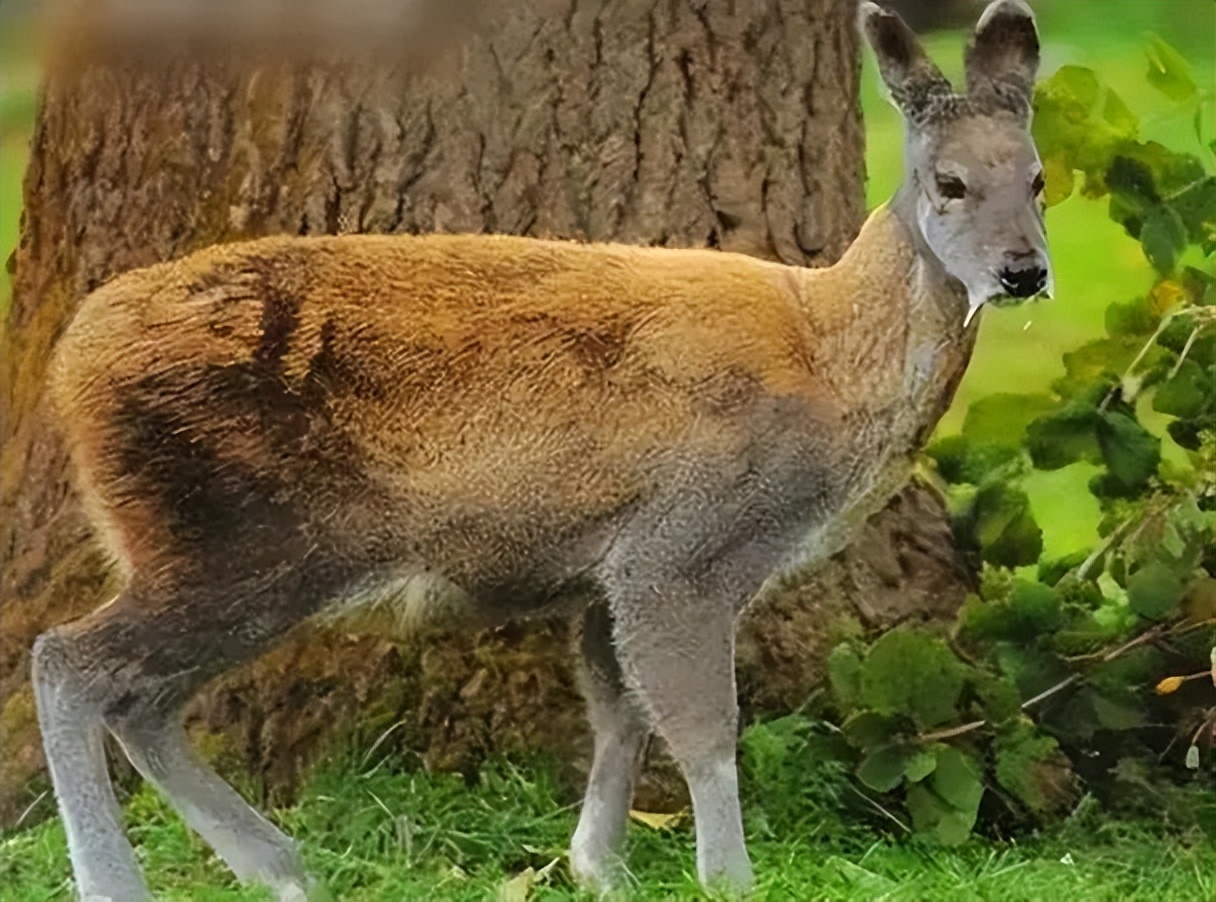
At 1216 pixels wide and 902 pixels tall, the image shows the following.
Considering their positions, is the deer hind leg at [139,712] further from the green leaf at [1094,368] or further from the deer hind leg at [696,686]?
the green leaf at [1094,368]

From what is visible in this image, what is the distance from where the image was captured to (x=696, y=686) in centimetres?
190

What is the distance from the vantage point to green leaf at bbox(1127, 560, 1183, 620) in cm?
216

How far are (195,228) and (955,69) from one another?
0.85m

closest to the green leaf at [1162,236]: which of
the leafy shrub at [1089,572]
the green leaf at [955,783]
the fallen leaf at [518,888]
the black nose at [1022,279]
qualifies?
the leafy shrub at [1089,572]

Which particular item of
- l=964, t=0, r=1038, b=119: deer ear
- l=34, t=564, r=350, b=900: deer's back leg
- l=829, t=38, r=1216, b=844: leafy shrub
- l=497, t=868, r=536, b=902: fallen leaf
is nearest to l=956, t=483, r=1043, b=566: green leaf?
A: l=829, t=38, r=1216, b=844: leafy shrub

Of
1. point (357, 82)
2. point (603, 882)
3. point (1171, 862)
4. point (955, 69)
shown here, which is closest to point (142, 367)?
point (357, 82)

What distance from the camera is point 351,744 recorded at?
81.0 inches

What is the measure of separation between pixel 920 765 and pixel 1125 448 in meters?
0.45

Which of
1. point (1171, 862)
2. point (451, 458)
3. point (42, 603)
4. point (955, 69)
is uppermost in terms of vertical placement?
point (955, 69)

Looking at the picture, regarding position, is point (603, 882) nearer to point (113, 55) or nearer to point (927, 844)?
point (927, 844)

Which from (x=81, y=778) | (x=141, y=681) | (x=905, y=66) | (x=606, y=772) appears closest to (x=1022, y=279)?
(x=905, y=66)

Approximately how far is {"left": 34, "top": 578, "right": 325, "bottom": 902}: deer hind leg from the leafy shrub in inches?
26.1

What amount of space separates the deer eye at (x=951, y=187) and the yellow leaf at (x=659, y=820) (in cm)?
73

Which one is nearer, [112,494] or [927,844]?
[112,494]
